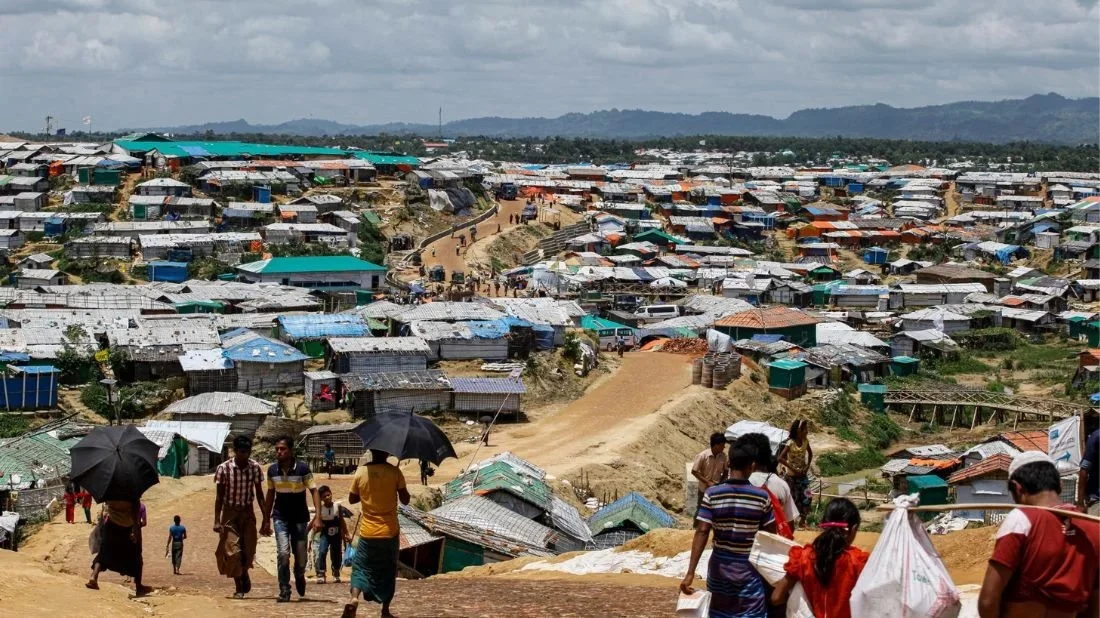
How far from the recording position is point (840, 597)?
5.44 meters

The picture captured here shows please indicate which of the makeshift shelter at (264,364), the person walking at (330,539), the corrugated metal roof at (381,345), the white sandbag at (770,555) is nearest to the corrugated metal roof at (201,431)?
the makeshift shelter at (264,364)

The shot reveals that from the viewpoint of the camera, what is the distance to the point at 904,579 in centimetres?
509

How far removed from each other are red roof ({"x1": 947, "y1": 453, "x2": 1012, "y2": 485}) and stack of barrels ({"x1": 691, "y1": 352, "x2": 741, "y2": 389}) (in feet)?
27.0

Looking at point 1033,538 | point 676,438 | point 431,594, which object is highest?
point 1033,538

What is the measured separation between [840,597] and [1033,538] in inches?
37.8

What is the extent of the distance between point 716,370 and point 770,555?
2269 cm

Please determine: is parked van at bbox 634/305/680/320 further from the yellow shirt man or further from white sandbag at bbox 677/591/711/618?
white sandbag at bbox 677/591/711/618

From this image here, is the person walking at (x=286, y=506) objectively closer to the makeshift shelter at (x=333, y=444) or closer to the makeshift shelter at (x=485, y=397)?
the makeshift shelter at (x=333, y=444)

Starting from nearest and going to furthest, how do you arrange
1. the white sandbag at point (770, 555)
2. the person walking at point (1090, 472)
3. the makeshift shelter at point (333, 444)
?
the white sandbag at point (770, 555) < the person walking at point (1090, 472) < the makeshift shelter at point (333, 444)

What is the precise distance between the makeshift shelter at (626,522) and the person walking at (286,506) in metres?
8.06

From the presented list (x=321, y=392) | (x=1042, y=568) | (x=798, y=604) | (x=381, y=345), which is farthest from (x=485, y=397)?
(x=1042, y=568)

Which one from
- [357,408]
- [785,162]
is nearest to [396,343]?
[357,408]

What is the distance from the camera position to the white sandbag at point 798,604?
5590 mm

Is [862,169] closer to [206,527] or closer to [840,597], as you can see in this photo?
[206,527]
